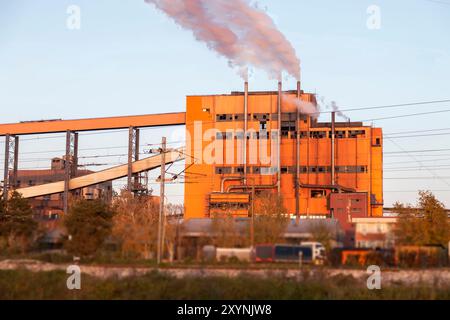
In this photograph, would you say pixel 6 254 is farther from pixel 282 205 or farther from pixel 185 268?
pixel 282 205

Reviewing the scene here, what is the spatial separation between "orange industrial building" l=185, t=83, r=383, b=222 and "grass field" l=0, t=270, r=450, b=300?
38.3 m

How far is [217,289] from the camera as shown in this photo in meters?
20.8

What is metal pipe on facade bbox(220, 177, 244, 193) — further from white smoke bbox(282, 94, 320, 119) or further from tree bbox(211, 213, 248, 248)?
tree bbox(211, 213, 248, 248)

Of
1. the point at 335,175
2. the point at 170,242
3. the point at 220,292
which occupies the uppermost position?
the point at 335,175

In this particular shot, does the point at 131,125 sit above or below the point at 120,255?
above

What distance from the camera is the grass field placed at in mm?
20750

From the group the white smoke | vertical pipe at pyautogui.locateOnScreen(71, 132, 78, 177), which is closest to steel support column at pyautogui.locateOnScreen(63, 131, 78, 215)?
vertical pipe at pyautogui.locateOnScreen(71, 132, 78, 177)

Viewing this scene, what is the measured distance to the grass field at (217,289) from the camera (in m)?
20.8

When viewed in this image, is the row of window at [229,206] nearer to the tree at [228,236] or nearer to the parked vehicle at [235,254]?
the tree at [228,236]

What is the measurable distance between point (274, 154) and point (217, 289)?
41169 mm

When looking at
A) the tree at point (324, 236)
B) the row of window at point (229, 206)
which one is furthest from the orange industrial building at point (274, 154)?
the tree at point (324, 236)

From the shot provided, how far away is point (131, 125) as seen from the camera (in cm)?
6312

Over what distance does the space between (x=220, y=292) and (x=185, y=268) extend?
296cm

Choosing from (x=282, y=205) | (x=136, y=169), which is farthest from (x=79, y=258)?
(x=136, y=169)
